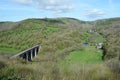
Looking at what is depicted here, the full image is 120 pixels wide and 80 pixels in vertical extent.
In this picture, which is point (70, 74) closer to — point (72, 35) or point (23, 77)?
A: point (23, 77)

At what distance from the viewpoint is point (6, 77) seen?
5.34 metres

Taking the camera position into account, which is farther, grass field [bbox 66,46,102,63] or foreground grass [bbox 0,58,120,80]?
grass field [bbox 66,46,102,63]

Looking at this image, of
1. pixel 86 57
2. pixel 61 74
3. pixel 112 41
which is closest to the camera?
pixel 61 74

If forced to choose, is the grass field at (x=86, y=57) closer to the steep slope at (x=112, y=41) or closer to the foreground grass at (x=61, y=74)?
the steep slope at (x=112, y=41)

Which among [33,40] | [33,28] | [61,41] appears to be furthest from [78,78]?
[33,28]

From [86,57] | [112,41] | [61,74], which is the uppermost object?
[61,74]

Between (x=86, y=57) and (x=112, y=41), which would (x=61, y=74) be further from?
(x=112, y=41)

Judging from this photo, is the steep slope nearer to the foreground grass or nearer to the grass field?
the grass field

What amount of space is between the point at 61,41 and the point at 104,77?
52102mm

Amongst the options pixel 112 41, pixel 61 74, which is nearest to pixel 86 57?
pixel 112 41

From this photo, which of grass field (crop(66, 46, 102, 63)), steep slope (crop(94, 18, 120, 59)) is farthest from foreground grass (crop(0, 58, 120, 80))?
grass field (crop(66, 46, 102, 63))

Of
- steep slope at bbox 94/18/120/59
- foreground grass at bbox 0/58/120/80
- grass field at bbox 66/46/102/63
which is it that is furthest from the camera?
grass field at bbox 66/46/102/63

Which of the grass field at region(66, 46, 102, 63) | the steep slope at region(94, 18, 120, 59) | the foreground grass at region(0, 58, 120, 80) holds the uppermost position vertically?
the foreground grass at region(0, 58, 120, 80)

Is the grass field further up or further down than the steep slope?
further down
